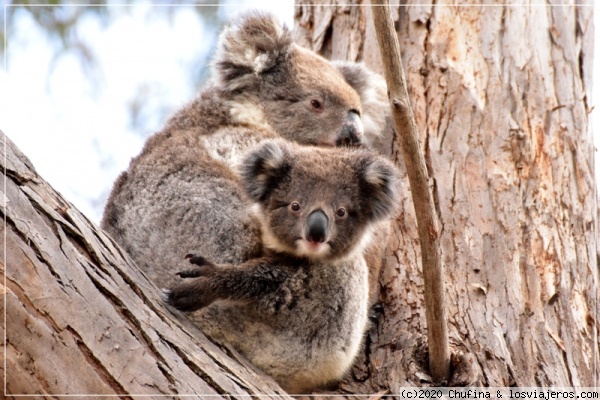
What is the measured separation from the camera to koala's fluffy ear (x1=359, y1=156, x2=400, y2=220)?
3.45m

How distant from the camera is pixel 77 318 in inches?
96.6

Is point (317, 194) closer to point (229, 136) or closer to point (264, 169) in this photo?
point (264, 169)

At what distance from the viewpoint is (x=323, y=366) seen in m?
3.26

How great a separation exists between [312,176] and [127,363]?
1.32 metres

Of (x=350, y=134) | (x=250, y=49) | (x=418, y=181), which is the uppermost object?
(x=250, y=49)

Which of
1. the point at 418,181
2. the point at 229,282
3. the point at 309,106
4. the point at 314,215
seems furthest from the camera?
the point at 309,106

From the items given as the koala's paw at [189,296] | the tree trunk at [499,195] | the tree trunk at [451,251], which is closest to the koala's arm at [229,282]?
the koala's paw at [189,296]

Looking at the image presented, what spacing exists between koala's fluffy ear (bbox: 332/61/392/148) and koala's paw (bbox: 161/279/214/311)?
1.95m

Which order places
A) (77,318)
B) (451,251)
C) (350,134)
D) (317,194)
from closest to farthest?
(77,318), (317,194), (451,251), (350,134)

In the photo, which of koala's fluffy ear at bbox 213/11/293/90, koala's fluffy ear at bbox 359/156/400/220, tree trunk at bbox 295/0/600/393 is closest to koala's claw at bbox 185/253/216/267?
koala's fluffy ear at bbox 359/156/400/220

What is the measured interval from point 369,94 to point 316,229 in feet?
6.07

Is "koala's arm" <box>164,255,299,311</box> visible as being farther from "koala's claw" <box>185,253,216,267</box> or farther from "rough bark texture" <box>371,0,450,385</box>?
"rough bark texture" <box>371,0,450,385</box>

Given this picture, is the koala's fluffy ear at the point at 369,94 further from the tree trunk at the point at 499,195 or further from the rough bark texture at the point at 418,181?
the rough bark texture at the point at 418,181

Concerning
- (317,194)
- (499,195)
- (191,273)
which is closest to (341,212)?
(317,194)
